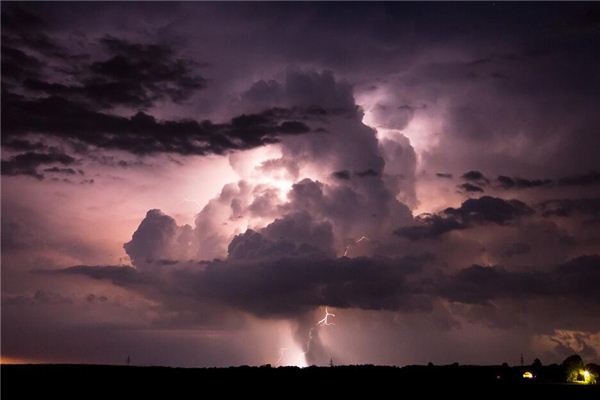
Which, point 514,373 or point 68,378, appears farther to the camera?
point 514,373

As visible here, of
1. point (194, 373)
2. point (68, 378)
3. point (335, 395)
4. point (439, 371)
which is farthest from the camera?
point (439, 371)

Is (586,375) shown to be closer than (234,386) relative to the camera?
No

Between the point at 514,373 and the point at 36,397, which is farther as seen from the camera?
the point at 514,373

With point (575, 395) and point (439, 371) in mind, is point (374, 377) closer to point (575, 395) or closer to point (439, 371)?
point (439, 371)

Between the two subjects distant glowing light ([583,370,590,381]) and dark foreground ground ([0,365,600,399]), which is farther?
distant glowing light ([583,370,590,381])

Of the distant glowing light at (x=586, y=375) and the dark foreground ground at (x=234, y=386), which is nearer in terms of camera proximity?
the dark foreground ground at (x=234, y=386)

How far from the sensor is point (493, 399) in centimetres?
7712

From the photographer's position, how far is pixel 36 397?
7325cm

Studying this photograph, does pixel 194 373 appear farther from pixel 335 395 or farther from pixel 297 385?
pixel 335 395

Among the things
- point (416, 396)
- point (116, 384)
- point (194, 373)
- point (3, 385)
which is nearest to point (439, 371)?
point (194, 373)

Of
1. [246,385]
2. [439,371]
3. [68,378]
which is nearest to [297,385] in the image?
[246,385]

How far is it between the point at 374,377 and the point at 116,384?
4727cm

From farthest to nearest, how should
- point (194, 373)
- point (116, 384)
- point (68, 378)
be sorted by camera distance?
1. point (194, 373)
2. point (68, 378)
3. point (116, 384)

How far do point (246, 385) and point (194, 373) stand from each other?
24.7m
